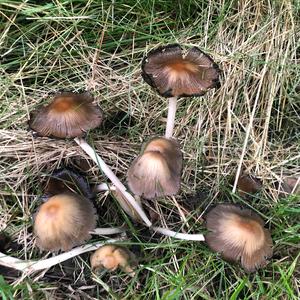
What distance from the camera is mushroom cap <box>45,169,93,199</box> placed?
2771mm

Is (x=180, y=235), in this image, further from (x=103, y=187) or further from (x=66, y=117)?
(x=66, y=117)

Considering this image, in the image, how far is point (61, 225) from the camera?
Result: 2.37 m

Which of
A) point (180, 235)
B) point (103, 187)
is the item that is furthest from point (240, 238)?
point (103, 187)

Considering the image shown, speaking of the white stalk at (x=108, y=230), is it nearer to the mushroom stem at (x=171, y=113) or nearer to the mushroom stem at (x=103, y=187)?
the mushroom stem at (x=103, y=187)

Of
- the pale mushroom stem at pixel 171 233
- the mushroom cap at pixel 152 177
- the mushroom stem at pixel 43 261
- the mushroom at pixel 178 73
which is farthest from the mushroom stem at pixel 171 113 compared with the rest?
the mushroom stem at pixel 43 261

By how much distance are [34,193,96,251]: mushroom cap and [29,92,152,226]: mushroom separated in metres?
0.28

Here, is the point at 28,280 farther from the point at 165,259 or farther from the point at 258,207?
the point at 258,207

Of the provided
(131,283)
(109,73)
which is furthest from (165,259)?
(109,73)

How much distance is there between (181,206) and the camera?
283 centimetres

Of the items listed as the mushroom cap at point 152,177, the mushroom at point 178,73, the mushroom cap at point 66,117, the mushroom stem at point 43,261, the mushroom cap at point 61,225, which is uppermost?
the mushroom at point 178,73

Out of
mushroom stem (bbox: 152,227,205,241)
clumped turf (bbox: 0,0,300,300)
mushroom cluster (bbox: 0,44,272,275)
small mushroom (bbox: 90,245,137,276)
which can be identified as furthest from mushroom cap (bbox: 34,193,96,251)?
mushroom stem (bbox: 152,227,205,241)

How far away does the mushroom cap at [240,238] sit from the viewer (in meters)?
2.44

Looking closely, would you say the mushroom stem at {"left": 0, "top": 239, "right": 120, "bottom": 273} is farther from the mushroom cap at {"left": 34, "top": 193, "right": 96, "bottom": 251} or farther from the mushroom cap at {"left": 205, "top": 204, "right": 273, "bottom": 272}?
the mushroom cap at {"left": 205, "top": 204, "right": 273, "bottom": 272}

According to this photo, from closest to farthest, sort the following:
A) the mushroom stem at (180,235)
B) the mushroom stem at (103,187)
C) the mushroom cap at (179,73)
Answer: the mushroom cap at (179,73)
the mushroom stem at (180,235)
the mushroom stem at (103,187)
